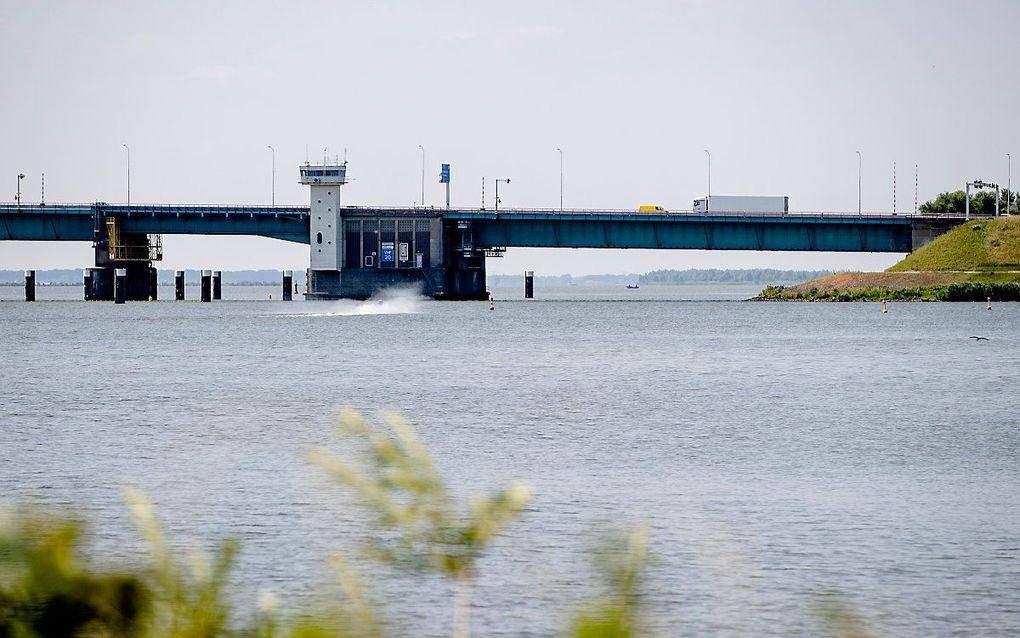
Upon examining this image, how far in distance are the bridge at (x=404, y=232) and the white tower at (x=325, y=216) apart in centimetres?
12

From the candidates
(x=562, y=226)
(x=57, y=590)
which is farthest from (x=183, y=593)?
(x=562, y=226)

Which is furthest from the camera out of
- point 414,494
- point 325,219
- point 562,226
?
point 325,219

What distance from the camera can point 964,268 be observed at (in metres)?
178

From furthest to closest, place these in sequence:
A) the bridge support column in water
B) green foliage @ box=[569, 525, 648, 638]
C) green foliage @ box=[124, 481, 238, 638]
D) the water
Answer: the bridge support column in water → the water → green foliage @ box=[124, 481, 238, 638] → green foliage @ box=[569, 525, 648, 638]

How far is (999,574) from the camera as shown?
23.6m

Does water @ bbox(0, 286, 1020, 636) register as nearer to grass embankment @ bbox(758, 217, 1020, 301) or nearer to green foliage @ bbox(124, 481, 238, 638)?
green foliage @ bbox(124, 481, 238, 638)

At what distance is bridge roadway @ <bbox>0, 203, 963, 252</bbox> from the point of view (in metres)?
170

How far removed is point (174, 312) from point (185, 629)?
173619 mm

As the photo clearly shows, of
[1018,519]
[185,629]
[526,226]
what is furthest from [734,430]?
[526,226]

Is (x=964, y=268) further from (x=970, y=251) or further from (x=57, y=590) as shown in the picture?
(x=57, y=590)

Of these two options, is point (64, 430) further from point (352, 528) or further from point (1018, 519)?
point (1018, 519)

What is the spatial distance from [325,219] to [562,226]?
31487 millimetres

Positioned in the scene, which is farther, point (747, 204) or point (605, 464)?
point (747, 204)

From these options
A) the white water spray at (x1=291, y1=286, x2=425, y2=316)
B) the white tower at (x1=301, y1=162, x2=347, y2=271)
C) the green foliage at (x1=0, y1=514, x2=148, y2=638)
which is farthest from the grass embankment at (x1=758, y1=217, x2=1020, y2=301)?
the green foliage at (x1=0, y1=514, x2=148, y2=638)
